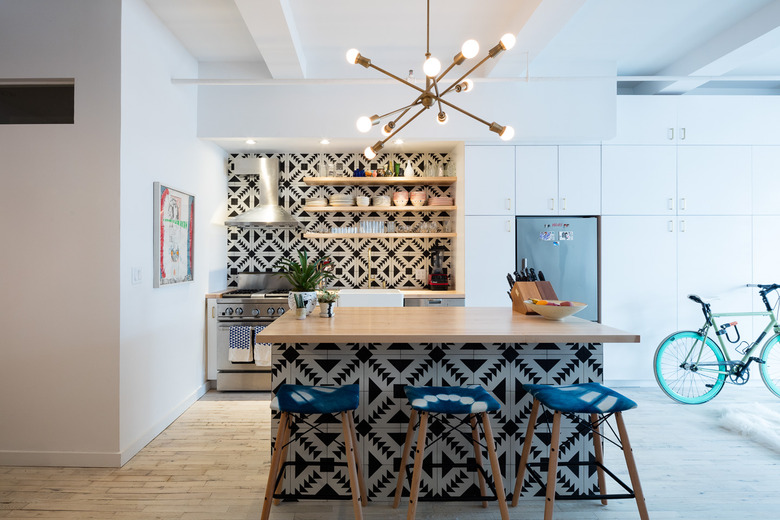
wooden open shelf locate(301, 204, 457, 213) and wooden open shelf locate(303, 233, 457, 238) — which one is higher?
wooden open shelf locate(301, 204, 457, 213)

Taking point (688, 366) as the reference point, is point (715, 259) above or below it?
above

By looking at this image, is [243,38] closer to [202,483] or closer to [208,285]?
[208,285]

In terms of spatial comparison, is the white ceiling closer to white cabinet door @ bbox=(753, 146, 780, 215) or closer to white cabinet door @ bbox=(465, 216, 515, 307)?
white cabinet door @ bbox=(753, 146, 780, 215)

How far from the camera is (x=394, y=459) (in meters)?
2.47

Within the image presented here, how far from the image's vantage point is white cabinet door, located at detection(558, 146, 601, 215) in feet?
14.7

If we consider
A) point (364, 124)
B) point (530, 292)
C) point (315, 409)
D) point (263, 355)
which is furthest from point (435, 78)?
point (263, 355)

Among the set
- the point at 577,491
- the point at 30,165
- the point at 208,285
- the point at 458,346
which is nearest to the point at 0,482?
the point at 30,165

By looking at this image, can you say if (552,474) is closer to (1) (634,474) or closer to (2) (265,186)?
(1) (634,474)

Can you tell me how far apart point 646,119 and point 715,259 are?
153cm

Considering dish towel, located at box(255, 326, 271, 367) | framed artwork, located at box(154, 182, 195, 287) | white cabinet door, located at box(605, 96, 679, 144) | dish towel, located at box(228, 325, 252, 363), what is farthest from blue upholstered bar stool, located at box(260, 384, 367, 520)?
white cabinet door, located at box(605, 96, 679, 144)

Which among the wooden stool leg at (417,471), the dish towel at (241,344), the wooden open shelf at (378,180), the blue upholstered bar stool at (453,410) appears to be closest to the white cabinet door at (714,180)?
the wooden open shelf at (378,180)

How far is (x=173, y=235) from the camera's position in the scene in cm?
368

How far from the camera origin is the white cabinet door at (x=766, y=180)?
448cm

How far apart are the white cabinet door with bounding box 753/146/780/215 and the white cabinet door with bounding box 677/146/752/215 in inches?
2.6
